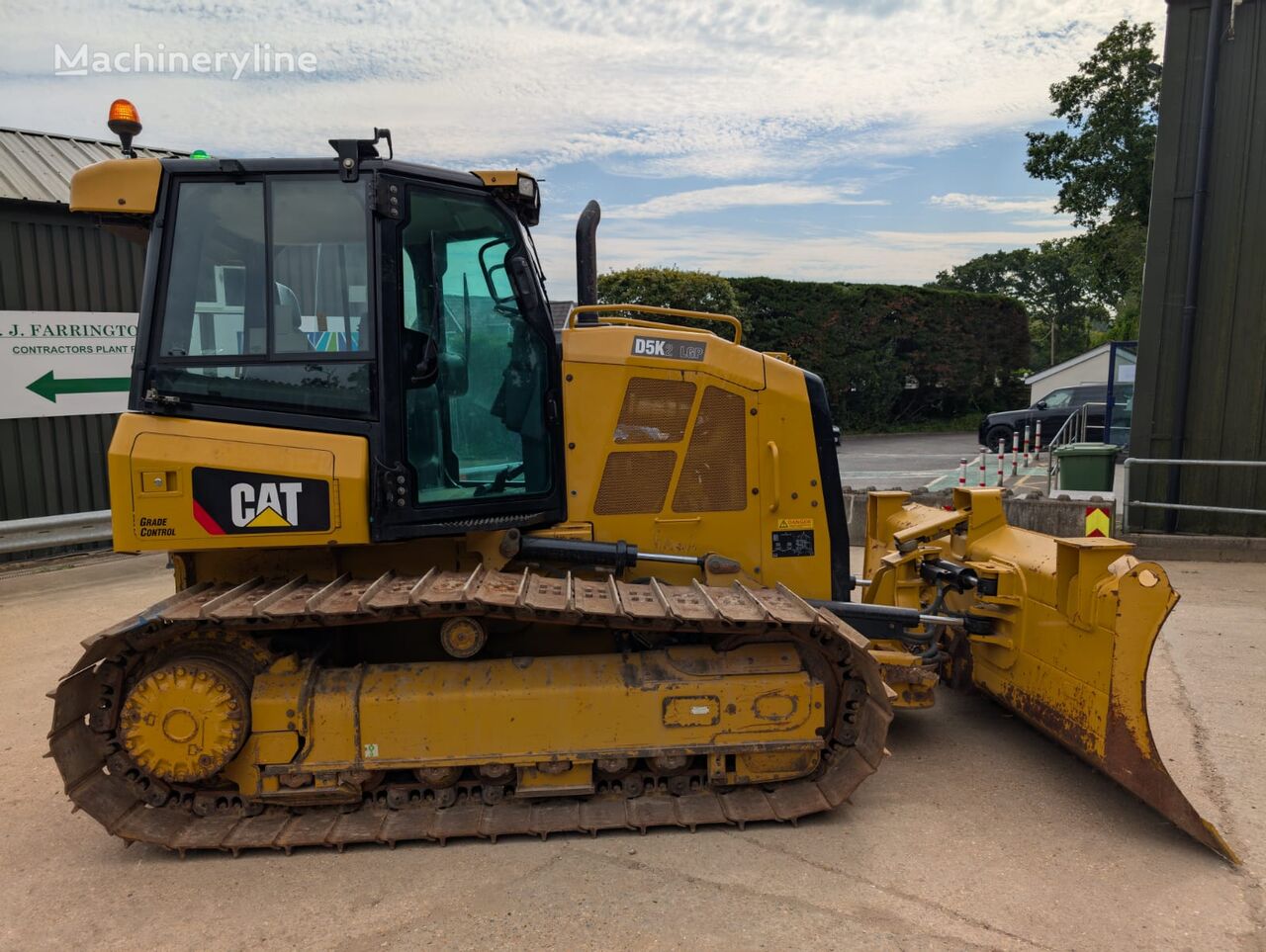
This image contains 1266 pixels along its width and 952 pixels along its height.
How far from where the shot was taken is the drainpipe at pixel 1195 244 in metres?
8.80

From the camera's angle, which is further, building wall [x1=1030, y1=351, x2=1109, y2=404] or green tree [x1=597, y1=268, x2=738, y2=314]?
building wall [x1=1030, y1=351, x2=1109, y2=404]

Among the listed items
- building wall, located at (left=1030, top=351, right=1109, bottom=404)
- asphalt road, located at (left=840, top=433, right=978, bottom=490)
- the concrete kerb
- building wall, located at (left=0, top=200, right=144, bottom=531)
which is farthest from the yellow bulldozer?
building wall, located at (left=1030, top=351, right=1109, bottom=404)

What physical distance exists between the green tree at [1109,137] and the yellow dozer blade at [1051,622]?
1905 cm

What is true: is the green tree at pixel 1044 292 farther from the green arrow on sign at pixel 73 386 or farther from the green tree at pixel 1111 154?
the green arrow on sign at pixel 73 386

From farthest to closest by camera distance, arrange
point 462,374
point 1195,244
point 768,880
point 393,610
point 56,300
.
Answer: point 56,300, point 1195,244, point 462,374, point 393,610, point 768,880

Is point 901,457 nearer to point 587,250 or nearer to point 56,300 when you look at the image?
point 56,300

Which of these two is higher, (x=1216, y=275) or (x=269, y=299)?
(x=1216, y=275)

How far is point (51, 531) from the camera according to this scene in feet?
30.6

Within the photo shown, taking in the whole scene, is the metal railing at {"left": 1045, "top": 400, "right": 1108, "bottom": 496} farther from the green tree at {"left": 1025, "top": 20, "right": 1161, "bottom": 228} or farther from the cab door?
the cab door

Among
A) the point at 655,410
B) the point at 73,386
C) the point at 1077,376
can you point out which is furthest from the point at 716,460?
the point at 1077,376

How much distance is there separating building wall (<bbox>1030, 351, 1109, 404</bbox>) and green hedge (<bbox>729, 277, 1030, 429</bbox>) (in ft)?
2.23

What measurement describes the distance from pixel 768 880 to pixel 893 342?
2293cm

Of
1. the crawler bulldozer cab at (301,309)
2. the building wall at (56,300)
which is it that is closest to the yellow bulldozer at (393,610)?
the crawler bulldozer cab at (301,309)

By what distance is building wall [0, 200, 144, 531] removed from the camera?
9.15 metres
